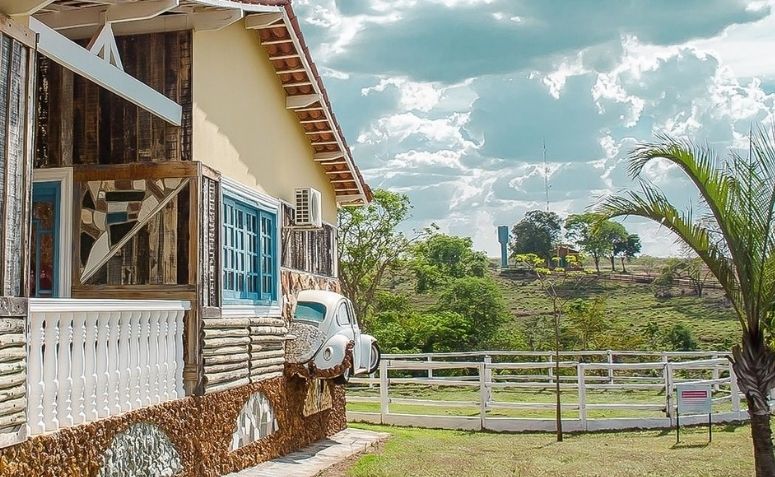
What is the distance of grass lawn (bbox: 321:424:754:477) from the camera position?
10969 millimetres

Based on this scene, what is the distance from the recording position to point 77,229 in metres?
8.54

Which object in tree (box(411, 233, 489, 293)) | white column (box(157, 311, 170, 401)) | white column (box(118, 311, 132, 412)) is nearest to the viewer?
white column (box(118, 311, 132, 412))

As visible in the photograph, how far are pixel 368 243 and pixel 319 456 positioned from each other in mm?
21508

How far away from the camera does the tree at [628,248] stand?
5234 cm

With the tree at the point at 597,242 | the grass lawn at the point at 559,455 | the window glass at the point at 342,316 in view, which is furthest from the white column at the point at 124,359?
the tree at the point at 597,242

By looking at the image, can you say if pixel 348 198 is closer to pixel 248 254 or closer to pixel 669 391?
pixel 248 254

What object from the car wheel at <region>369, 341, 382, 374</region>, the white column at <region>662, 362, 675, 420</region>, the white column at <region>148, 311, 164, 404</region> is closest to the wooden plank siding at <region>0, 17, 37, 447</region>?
the white column at <region>148, 311, 164, 404</region>

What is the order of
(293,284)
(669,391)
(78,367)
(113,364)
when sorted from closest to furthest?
1. (78,367)
2. (113,364)
3. (293,284)
4. (669,391)

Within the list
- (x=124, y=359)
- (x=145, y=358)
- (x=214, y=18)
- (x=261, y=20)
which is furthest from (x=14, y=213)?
(x=261, y=20)

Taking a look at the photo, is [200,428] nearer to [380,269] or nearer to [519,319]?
[380,269]

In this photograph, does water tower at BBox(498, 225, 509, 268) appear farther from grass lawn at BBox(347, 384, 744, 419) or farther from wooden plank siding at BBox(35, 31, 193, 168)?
wooden plank siding at BBox(35, 31, 193, 168)

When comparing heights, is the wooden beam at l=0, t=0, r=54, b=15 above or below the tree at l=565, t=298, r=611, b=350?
above

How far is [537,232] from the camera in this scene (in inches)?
2164

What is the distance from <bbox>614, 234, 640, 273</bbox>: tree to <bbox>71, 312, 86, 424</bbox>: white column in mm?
48518
